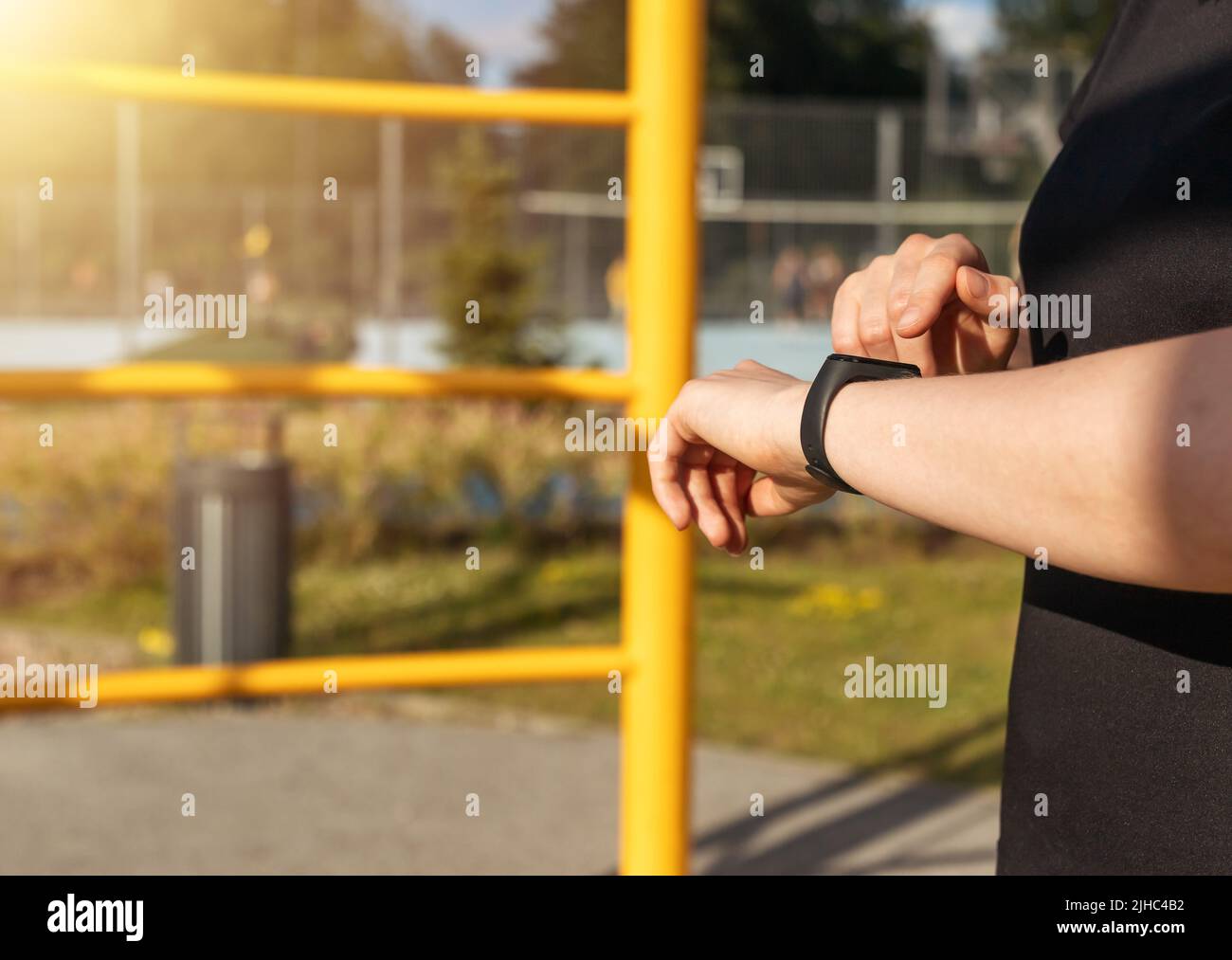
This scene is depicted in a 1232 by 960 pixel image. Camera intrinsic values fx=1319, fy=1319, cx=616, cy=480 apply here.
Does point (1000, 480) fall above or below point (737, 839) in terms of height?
above

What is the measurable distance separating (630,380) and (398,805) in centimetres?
183

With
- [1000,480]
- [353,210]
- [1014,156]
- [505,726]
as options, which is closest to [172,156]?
[353,210]

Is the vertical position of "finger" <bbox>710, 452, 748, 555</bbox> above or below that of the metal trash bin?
above

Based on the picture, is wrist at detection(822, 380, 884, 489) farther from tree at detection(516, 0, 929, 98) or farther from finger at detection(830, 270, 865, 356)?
tree at detection(516, 0, 929, 98)

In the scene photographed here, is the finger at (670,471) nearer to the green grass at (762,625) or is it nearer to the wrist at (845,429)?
the wrist at (845,429)

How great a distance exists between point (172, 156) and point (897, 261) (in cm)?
2059

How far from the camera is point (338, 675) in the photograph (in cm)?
174

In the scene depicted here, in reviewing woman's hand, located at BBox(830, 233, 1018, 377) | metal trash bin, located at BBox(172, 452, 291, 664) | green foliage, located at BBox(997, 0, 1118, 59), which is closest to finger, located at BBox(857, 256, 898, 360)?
woman's hand, located at BBox(830, 233, 1018, 377)

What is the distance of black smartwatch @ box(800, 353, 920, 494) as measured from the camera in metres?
0.81

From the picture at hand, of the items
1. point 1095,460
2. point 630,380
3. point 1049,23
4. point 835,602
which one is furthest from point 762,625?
point 1049,23

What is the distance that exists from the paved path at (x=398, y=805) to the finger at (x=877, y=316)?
215 cm

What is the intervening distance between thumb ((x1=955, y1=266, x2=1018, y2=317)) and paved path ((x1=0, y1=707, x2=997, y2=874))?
219 centimetres
